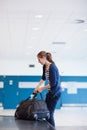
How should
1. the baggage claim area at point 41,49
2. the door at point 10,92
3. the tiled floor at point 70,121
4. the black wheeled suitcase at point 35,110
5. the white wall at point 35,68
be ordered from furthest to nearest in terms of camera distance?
the white wall at point 35,68 → the door at point 10,92 → the tiled floor at point 70,121 → the baggage claim area at point 41,49 → the black wheeled suitcase at point 35,110

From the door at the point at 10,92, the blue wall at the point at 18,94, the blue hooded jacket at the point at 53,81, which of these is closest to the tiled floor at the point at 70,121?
the blue wall at the point at 18,94

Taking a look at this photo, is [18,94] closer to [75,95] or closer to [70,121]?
[75,95]

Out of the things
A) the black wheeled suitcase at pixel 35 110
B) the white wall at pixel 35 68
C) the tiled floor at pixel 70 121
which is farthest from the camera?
the white wall at pixel 35 68

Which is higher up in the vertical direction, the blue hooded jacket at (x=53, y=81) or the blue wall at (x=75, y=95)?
the blue hooded jacket at (x=53, y=81)

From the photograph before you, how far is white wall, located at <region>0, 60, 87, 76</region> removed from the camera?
1402 centimetres

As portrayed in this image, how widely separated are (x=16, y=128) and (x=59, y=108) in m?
11.7

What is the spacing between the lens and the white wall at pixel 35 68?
1402 centimetres

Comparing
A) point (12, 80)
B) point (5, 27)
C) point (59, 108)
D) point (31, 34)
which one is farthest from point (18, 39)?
point (59, 108)

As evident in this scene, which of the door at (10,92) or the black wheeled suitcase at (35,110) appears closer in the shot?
the black wheeled suitcase at (35,110)

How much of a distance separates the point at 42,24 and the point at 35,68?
744cm

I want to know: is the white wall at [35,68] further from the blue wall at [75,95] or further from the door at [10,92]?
the door at [10,92]

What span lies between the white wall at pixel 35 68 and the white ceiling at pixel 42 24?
3317mm

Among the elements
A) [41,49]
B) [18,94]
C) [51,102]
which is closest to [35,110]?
[51,102]

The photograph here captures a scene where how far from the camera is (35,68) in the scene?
14.1 metres
